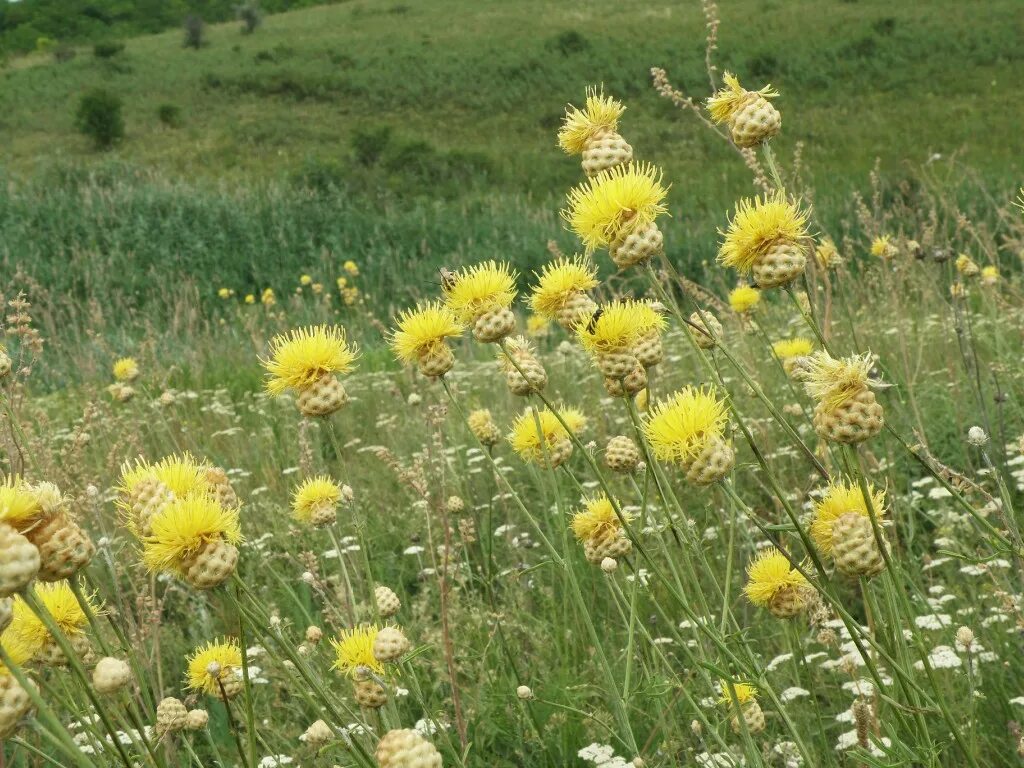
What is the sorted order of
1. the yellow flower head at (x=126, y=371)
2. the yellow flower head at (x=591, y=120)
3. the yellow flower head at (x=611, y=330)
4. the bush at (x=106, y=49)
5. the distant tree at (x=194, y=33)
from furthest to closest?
the distant tree at (x=194, y=33), the bush at (x=106, y=49), the yellow flower head at (x=126, y=371), the yellow flower head at (x=591, y=120), the yellow flower head at (x=611, y=330)

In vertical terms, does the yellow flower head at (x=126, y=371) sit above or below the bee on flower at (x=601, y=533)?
below

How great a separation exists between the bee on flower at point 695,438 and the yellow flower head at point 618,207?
32 cm

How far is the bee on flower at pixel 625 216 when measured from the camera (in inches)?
63.7

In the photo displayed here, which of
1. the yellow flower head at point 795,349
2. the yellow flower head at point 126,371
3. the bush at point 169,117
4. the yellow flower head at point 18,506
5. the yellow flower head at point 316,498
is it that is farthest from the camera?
the bush at point 169,117

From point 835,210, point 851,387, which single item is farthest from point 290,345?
point 835,210

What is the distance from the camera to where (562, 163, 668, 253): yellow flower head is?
1632mm

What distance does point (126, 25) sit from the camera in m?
56.4

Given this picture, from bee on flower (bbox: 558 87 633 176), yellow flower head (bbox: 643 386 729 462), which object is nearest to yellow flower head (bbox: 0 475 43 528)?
yellow flower head (bbox: 643 386 729 462)

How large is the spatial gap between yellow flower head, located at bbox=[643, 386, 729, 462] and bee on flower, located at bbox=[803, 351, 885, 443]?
0.67ft

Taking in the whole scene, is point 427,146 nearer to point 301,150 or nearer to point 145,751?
point 301,150

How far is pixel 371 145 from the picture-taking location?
2242 cm

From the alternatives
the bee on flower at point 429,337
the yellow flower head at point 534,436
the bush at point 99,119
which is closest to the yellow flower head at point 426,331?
the bee on flower at point 429,337

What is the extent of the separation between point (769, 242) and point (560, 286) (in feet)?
1.69

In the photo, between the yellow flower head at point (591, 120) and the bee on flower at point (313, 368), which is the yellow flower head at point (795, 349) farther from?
the bee on flower at point (313, 368)
